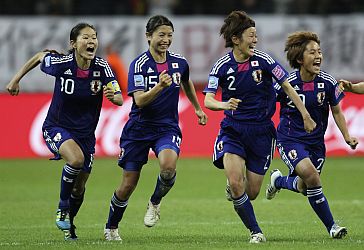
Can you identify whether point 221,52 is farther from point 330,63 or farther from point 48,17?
point 48,17

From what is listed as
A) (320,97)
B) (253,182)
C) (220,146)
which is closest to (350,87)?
(320,97)

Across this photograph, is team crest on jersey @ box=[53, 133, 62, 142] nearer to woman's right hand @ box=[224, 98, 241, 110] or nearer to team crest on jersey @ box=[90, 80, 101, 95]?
team crest on jersey @ box=[90, 80, 101, 95]

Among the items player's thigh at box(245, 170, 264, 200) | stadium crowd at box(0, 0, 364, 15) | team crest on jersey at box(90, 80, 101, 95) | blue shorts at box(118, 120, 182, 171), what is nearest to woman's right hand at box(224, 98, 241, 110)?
blue shorts at box(118, 120, 182, 171)

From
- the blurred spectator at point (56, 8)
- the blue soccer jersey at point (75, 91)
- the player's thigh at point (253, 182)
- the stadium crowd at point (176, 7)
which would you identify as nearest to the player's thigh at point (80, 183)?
the blue soccer jersey at point (75, 91)

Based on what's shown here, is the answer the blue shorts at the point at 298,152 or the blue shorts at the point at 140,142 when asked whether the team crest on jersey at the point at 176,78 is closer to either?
the blue shorts at the point at 140,142

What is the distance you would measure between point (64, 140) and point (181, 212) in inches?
145

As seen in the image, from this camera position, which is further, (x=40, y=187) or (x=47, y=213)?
(x=40, y=187)

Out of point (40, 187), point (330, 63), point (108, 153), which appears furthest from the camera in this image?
point (330, 63)

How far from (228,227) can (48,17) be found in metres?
14.0

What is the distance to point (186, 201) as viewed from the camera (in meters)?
16.1

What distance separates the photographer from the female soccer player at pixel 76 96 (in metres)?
11.5

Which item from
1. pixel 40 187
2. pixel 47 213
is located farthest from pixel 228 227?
pixel 40 187

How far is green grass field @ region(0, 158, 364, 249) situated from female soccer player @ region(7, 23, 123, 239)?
0.97 metres

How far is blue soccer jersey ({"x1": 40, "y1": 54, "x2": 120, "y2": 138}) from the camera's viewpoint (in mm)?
11609
